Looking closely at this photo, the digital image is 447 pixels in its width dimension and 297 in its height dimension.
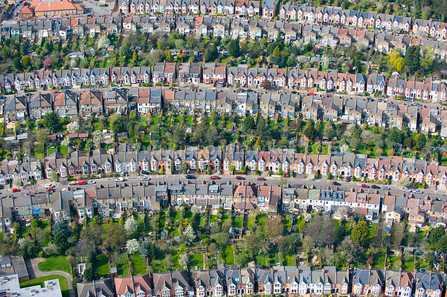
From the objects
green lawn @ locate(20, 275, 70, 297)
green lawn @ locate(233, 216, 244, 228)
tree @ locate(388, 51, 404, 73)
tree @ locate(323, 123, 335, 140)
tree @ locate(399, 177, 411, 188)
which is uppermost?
tree @ locate(388, 51, 404, 73)

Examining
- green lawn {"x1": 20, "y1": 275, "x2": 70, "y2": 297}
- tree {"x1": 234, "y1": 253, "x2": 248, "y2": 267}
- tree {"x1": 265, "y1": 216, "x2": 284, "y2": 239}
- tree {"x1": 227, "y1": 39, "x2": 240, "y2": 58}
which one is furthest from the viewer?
tree {"x1": 227, "y1": 39, "x2": 240, "y2": 58}

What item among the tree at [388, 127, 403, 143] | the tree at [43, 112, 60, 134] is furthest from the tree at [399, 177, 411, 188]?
the tree at [43, 112, 60, 134]

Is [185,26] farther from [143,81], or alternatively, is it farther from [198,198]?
[198,198]

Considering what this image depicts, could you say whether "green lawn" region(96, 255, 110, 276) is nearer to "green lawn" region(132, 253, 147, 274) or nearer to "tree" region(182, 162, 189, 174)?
"green lawn" region(132, 253, 147, 274)

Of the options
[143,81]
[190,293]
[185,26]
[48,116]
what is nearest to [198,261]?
[190,293]

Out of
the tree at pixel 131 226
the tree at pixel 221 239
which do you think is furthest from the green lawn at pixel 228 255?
the tree at pixel 131 226

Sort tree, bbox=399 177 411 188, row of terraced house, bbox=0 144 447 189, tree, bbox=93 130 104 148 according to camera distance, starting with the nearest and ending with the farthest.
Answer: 1. tree, bbox=399 177 411 188
2. row of terraced house, bbox=0 144 447 189
3. tree, bbox=93 130 104 148

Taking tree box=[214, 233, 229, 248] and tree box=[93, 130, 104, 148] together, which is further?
tree box=[93, 130, 104, 148]
